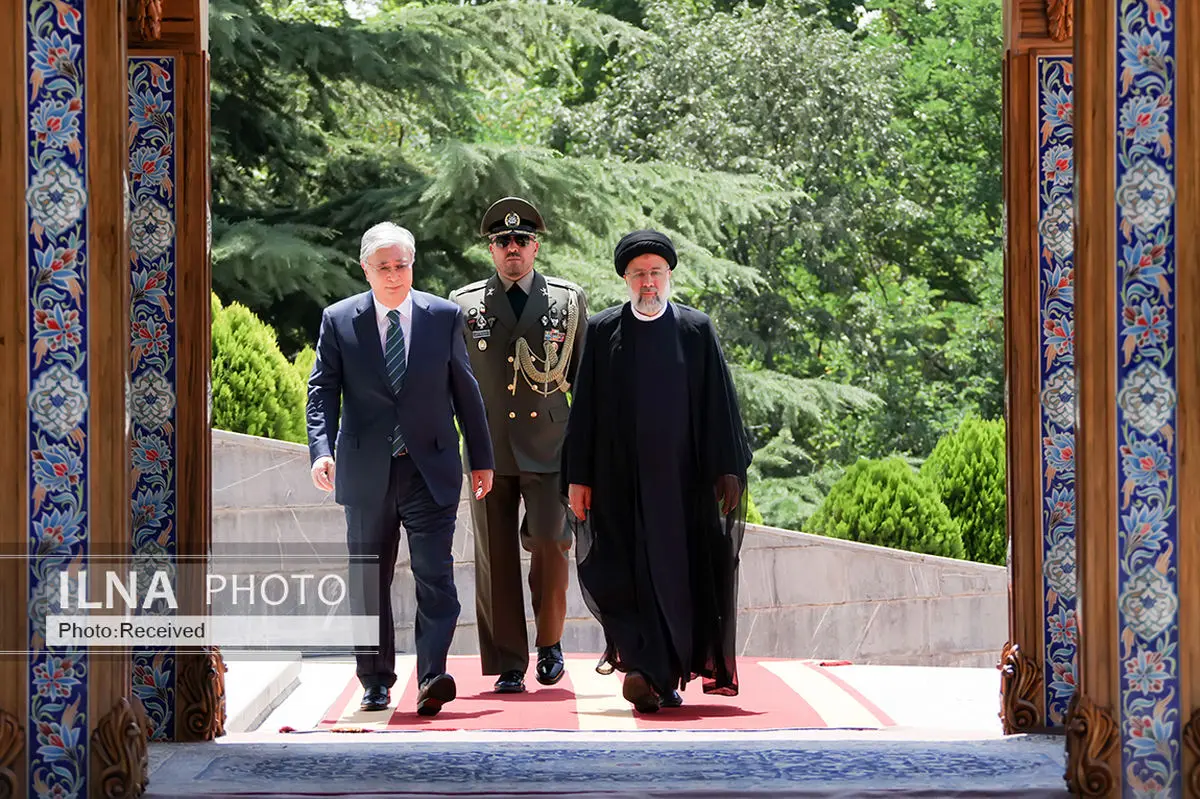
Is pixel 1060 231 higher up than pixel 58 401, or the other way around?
pixel 1060 231

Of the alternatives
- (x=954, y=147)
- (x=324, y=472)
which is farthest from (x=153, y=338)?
(x=954, y=147)

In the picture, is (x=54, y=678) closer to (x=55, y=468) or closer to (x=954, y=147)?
(x=55, y=468)

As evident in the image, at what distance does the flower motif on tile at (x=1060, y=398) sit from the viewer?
257 inches

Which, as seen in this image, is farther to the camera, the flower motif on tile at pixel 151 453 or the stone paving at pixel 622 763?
the flower motif on tile at pixel 151 453

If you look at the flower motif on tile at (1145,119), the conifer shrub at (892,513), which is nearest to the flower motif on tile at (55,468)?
the flower motif on tile at (1145,119)

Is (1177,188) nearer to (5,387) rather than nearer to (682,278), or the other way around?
(5,387)

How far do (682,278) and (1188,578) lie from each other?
13.5m

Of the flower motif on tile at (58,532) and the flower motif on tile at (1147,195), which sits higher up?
the flower motif on tile at (1147,195)

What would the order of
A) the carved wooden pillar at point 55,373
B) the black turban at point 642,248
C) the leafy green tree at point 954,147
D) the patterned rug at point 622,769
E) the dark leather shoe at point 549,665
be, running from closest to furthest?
the carved wooden pillar at point 55,373 → the patterned rug at point 622,769 → the black turban at point 642,248 → the dark leather shoe at point 549,665 → the leafy green tree at point 954,147

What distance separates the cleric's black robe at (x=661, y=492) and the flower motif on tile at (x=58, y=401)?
2.60 meters

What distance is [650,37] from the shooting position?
21.1m

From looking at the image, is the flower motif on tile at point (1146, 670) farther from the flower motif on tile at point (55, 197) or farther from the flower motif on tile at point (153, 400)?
the flower motif on tile at point (153, 400)

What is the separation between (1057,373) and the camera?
6.53 m

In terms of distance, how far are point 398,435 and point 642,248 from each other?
46.1 inches
